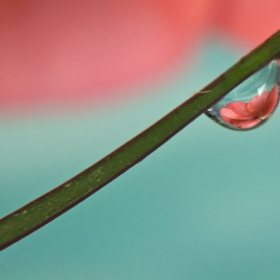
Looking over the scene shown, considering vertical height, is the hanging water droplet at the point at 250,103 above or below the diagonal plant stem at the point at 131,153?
above

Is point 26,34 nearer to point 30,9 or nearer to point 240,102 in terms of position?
point 30,9

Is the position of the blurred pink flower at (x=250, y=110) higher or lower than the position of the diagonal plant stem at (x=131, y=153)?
higher

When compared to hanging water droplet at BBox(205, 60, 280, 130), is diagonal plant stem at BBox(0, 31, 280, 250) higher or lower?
lower

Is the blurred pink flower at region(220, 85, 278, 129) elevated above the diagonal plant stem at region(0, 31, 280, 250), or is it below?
above
